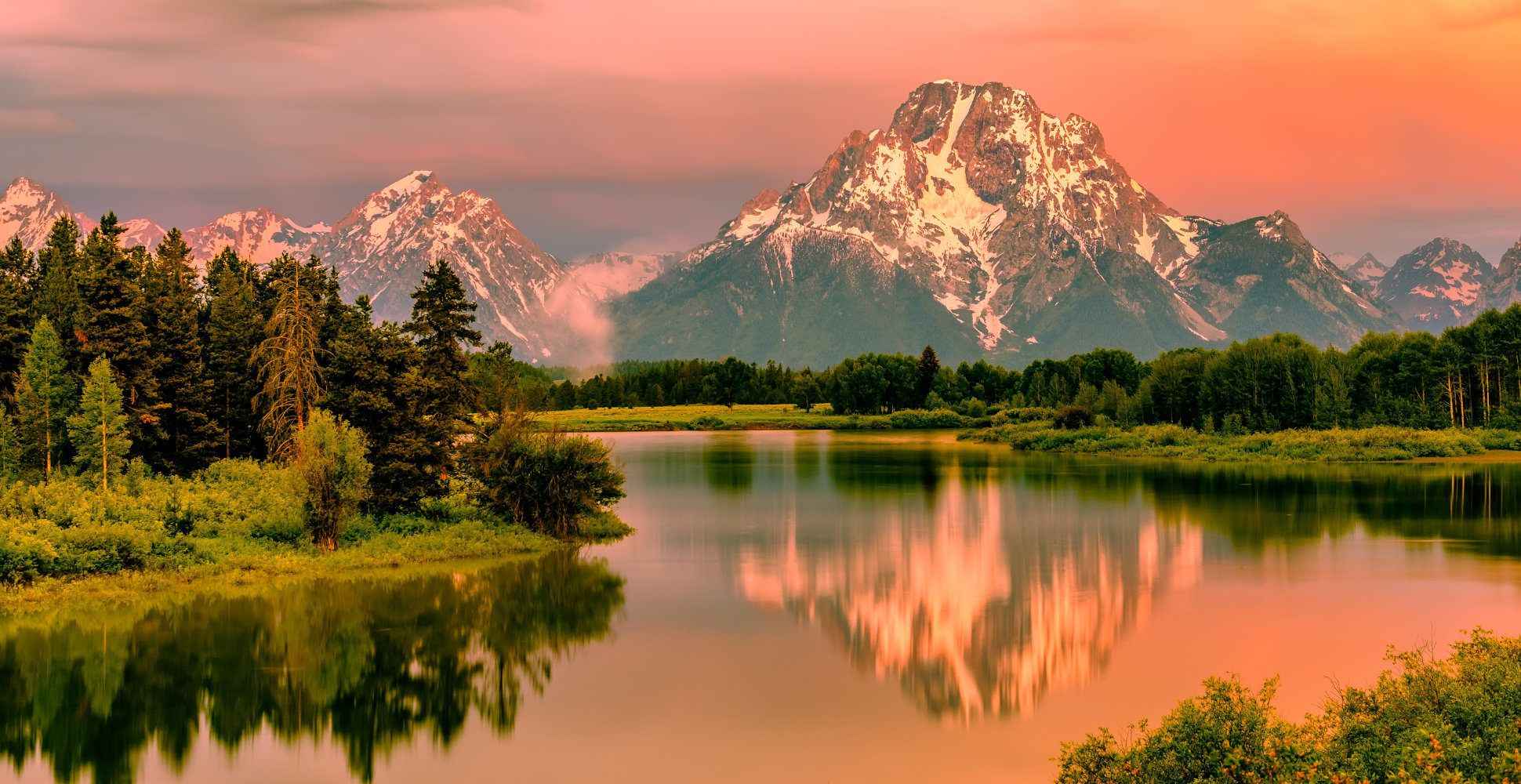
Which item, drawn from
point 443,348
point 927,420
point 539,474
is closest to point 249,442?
point 443,348

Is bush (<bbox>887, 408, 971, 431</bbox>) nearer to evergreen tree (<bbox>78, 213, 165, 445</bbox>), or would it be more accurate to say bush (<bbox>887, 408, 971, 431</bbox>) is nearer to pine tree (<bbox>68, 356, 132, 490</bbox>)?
evergreen tree (<bbox>78, 213, 165, 445</bbox>)

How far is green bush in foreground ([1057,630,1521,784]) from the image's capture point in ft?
47.9

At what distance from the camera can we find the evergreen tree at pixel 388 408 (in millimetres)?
43688

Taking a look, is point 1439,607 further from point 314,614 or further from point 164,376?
point 164,376

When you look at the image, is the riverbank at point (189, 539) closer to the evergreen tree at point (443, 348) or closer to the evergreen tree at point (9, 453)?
the evergreen tree at point (9, 453)

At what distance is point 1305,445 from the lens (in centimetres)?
9200

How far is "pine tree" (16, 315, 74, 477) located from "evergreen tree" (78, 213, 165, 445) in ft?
6.19

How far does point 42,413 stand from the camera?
142ft

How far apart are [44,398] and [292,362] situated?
879 centimetres

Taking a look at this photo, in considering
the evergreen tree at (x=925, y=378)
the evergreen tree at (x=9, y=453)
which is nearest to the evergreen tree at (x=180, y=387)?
the evergreen tree at (x=9, y=453)

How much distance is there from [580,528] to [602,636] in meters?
17.7

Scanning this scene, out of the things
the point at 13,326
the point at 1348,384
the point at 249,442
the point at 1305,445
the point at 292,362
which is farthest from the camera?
the point at 1348,384

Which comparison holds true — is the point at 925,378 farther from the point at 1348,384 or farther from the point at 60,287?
the point at 60,287

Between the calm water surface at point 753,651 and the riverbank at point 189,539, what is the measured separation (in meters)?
2.43
